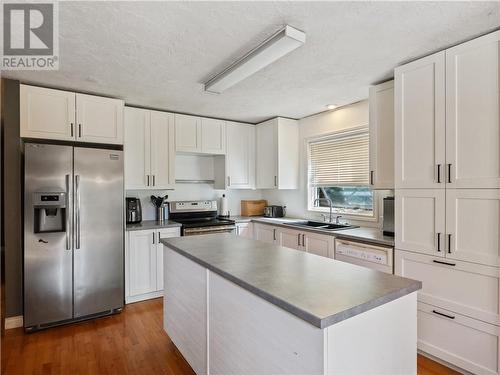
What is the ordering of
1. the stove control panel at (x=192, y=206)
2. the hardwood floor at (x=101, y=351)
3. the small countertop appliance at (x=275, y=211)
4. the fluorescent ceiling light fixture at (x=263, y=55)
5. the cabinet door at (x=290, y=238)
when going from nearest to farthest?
the fluorescent ceiling light fixture at (x=263, y=55)
the hardwood floor at (x=101, y=351)
the cabinet door at (x=290, y=238)
the stove control panel at (x=192, y=206)
the small countertop appliance at (x=275, y=211)

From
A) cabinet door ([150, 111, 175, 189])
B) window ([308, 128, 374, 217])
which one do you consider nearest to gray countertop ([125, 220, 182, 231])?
cabinet door ([150, 111, 175, 189])

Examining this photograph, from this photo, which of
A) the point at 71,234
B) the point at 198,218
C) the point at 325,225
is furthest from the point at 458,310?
the point at 71,234

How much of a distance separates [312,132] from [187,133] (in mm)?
1800

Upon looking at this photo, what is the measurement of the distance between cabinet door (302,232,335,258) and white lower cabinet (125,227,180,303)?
5.44 feet

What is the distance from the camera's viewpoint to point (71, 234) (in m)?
2.80

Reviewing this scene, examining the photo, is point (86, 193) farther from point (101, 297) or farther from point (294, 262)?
point (294, 262)

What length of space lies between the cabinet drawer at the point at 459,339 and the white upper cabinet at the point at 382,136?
3.72 feet

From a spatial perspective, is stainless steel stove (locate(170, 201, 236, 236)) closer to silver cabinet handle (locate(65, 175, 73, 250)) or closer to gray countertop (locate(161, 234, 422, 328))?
silver cabinet handle (locate(65, 175, 73, 250))

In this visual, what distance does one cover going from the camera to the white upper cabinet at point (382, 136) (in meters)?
2.69

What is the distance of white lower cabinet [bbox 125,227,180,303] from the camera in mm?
3301

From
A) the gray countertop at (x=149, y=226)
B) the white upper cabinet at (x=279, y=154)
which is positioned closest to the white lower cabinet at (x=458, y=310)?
the white upper cabinet at (x=279, y=154)

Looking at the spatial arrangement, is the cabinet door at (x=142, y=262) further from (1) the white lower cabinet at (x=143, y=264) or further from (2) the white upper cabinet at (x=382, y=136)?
(2) the white upper cabinet at (x=382, y=136)

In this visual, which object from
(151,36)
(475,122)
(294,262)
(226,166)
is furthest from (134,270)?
(475,122)

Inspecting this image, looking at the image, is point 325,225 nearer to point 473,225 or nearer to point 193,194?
point 473,225
